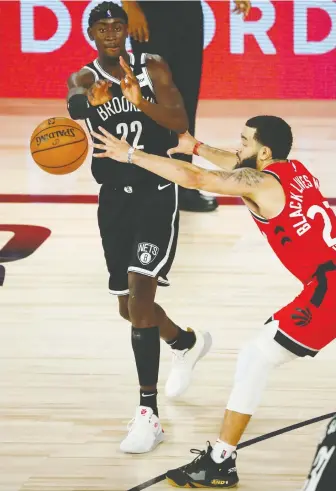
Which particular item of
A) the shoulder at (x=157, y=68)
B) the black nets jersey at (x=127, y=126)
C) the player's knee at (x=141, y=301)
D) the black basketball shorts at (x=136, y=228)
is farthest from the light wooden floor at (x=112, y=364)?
the shoulder at (x=157, y=68)

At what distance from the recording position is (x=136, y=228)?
210 inches

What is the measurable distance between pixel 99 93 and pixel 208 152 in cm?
57

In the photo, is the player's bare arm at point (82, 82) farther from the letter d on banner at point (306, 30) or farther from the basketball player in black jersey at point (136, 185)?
the letter d on banner at point (306, 30)

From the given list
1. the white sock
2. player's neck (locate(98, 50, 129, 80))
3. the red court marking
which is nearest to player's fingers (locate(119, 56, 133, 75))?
player's neck (locate(98, 50, 129, 80))

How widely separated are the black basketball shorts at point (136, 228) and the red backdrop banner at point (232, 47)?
8.91 metres

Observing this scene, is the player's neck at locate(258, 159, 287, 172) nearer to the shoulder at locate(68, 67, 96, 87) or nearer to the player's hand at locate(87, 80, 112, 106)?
the player's hand at locate(87, 80, 112, 106)

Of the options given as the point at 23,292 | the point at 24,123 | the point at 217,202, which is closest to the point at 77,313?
the point at 23,292

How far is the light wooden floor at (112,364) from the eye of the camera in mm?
4867

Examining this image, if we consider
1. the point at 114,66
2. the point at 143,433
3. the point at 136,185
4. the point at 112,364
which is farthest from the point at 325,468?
the point at 112,364

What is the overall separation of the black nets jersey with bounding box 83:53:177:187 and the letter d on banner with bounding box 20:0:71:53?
895cm

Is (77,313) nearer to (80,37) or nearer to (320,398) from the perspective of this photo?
(320,398)

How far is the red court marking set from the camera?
397 inches

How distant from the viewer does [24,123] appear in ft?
44.8

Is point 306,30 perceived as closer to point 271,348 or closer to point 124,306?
point 124,306
